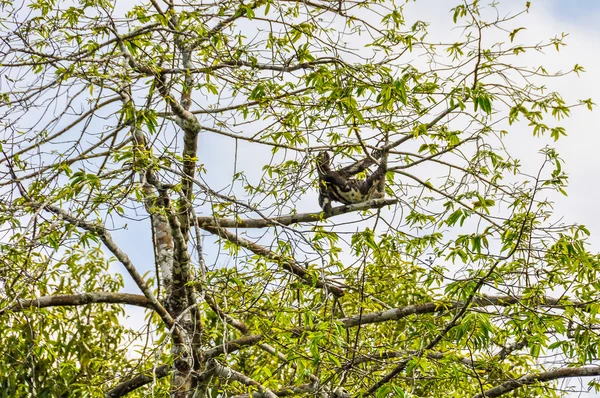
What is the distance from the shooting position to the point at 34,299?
6195mm

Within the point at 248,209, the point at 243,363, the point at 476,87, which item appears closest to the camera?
the point at 248,209

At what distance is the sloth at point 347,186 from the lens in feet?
23.6

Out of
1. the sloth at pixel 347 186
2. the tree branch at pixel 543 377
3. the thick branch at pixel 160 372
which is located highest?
the sloth at pixel 347 186

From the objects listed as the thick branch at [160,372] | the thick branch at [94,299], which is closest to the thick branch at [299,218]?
the thick branch at [94,299]

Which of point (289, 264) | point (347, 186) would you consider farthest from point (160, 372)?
point (347, 186)

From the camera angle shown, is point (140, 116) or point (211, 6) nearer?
point (140, 116)

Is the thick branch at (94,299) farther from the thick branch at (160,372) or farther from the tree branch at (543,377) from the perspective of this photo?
the tree branch at (543,377)

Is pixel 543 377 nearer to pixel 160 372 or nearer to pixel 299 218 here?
pixel 299 218

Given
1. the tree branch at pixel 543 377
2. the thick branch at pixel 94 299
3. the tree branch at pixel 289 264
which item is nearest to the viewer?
the tree branch at pixel 289 264

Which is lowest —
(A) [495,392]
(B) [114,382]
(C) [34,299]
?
(A) [495,392]

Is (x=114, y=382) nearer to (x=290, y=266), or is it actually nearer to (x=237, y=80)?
(x=290, y=266)

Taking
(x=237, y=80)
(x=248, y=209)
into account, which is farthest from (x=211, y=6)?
(x=248, y=209)

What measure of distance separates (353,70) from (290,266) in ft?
4.86

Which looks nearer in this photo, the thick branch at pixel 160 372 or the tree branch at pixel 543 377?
the tree branch at pixel 543 377
